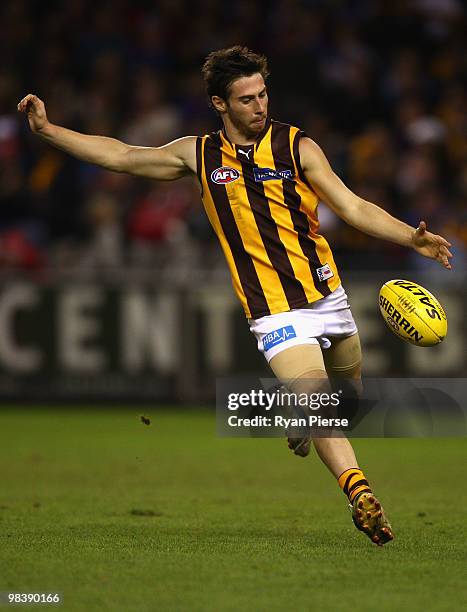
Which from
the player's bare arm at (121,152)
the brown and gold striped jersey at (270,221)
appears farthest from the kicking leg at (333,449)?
the player's bare arm at (121,152)

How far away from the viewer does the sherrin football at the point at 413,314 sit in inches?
233

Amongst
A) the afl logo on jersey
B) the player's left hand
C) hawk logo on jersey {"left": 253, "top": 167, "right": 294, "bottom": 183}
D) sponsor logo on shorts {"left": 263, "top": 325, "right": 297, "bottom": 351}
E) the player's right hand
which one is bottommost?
sponsor logo on shorts {"left": 263, "top": 325, "right": 297, "bottom": 351}

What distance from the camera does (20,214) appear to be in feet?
45.5

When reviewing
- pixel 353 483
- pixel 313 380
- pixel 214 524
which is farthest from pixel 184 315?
pixel 353 483

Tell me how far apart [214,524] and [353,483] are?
1205 millimetres

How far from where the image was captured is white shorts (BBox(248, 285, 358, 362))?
607 cm

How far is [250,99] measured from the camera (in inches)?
241

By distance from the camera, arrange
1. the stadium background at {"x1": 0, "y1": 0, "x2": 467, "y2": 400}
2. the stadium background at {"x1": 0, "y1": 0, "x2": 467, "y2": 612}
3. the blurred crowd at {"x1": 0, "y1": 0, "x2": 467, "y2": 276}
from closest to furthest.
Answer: the stadium background at {"x1": 0, "y1": 0, "x2": 467, "y2": 612} → the stadium background at {"x1": 0, "y1": 0, "x2": 467, "y2": 400} → the blurred crowd at {"x1": 0, "y1": 0, "x2": 467, "y2": 276}

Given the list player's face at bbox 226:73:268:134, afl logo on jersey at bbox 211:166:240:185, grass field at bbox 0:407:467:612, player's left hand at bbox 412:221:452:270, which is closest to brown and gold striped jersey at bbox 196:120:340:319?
afl logo on jersey at bbox 211:166:240:185

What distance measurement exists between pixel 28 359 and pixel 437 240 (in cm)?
767

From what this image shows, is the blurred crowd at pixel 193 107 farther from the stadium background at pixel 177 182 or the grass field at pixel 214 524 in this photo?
the grass field at pixel 214 524

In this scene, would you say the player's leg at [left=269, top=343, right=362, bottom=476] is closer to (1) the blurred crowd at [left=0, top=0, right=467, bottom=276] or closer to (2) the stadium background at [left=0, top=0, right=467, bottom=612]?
(2) the stadium background at [left=0, top=0, right=467, bottom=612]

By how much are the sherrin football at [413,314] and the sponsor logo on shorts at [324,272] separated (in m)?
0.27

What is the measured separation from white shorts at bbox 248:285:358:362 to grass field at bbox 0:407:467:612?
0.93 meters
